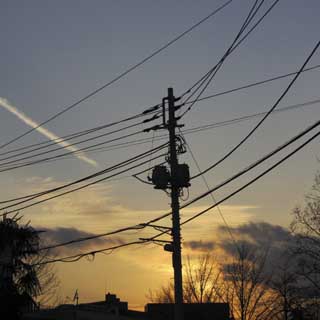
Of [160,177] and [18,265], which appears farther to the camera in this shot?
[18,265]

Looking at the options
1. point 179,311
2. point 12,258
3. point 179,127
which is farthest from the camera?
point 12,258

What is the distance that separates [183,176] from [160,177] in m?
0.79

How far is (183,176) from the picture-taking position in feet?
75.5

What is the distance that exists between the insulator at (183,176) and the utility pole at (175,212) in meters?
0.09

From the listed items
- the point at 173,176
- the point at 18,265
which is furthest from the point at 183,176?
the point at 18,265

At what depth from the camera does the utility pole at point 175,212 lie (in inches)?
847

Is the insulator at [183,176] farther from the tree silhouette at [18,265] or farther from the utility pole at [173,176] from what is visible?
the tree silhouette at [18,265]

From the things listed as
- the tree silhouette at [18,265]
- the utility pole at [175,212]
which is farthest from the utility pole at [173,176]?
the tree silhouette at [18,265]

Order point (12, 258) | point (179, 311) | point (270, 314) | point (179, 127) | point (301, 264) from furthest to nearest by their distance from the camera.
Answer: point (270, 314)
point (301, 264)
point (12, 258)
point (179, 127)
point (179, 311)

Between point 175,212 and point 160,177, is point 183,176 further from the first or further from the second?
point 175,212

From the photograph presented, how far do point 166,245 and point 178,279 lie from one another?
A: 133 cm

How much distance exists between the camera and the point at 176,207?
74.2 ft

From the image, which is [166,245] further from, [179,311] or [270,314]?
[270,314]

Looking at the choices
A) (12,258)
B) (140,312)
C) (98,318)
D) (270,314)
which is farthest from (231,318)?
(12,258)
